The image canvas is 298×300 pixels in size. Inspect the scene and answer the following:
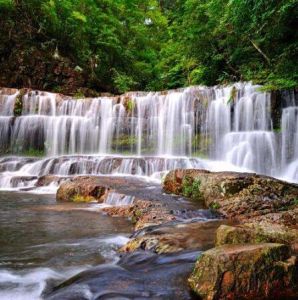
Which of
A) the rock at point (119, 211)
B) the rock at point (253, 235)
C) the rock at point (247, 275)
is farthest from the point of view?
the rock at point (119, 211)

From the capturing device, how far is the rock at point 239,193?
24.1 feet

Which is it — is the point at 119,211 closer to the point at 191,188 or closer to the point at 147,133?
the point at 191,188

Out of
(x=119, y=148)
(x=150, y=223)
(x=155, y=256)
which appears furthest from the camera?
(x=119, y=148)

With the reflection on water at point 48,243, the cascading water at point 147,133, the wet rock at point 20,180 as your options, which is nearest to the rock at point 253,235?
the reflection on water at point 48,243

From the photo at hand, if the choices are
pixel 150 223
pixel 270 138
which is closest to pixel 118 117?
pixel 270 138

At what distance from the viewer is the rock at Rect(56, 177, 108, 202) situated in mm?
10055

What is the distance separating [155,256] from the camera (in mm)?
4707

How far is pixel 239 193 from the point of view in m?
8.30

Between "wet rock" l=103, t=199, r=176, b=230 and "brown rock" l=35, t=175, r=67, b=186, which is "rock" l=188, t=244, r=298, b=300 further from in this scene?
"brown rock" l=35, t=175, r=67, b=186

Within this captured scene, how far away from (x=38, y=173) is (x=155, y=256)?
1087cm

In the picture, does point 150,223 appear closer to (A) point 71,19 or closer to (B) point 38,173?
(B) point 38,173

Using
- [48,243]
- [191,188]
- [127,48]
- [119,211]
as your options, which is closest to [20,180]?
[119,211]

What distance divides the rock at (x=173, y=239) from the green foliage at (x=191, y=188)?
343 centimetres

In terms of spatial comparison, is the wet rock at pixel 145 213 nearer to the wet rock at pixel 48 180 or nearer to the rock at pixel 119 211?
the rock at pixel 119 211
